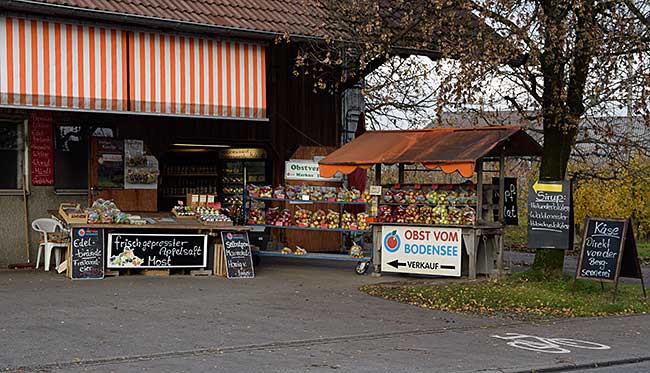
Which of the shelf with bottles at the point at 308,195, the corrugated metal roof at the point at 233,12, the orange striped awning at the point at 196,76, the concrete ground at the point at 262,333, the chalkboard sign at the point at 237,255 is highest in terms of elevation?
the corrugated metal roof at the point at 233,12

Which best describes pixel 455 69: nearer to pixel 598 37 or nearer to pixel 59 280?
pixel 598 37

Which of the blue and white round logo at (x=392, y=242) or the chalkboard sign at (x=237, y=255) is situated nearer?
the chalkboard sign at (x=237, y=255)

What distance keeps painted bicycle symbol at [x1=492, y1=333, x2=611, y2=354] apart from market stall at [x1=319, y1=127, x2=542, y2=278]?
410cm

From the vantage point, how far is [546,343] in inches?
405

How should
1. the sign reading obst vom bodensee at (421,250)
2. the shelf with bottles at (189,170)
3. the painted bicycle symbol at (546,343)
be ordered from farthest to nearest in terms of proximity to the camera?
the shelf with bottles at (189,170) → the sign reading obst vom bodensee at (421,250) → the painted bicycle symbol at (546,343)

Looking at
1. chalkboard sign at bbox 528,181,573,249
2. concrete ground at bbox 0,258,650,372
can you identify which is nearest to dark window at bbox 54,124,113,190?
concrete ground at bbox 0,258,650,372

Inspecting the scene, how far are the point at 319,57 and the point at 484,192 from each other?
13.8ft

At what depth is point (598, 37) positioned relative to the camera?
13.2 meters

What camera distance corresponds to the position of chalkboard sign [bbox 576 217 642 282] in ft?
44.7

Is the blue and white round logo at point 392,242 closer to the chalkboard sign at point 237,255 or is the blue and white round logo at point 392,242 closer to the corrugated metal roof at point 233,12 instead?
the chalkboard sign at point 237,255

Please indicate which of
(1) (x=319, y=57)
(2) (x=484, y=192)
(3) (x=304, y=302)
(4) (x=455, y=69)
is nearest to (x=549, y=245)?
(2) (x=484, y=192)

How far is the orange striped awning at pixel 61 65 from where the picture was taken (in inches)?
521

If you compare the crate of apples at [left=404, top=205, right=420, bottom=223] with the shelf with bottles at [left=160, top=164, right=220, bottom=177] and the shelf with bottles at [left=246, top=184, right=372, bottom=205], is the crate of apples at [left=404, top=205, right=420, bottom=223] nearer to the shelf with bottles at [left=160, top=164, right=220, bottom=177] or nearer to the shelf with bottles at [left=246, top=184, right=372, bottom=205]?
the shelf with bottles at [left=246, top=184, right=372, bottom=205]

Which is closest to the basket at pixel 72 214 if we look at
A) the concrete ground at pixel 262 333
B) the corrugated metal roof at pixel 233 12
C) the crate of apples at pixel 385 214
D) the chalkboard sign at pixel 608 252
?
the concrete ground at pixel 262 333
